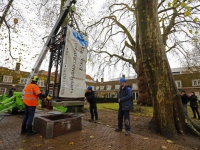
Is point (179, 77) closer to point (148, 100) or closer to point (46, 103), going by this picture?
point (148, 100)

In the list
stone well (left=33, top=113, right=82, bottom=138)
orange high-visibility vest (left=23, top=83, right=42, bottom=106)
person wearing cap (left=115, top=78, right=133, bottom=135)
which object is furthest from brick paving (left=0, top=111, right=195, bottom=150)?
orange high-visibility vest (left=23, top=83, right=42, bottom=106)

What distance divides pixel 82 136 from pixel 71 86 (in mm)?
1718

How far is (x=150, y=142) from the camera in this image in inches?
141

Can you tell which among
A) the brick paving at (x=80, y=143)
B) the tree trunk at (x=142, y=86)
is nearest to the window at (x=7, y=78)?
the tree trunk at (x=142, y=86)

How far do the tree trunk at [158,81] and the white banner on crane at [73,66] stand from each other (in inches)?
106

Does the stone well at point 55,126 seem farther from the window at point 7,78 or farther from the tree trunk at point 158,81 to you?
the window at point 7,78

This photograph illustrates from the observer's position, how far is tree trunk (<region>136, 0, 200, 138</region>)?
4770mm

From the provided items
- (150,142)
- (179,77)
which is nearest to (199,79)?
(179,77)

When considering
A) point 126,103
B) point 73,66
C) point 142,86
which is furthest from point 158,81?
point 142,86

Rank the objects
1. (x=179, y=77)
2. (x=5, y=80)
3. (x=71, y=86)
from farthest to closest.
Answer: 1. (x=179, y=77)
2. (x=5, y=80)
3. (x=71, y=86)

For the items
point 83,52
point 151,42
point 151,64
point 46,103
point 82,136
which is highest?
point 151,42

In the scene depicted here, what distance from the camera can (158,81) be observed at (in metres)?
4.90

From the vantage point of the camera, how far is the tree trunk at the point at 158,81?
4.77 metres

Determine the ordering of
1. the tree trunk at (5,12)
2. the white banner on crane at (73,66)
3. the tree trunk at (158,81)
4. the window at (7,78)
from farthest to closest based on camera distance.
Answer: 1. the window at (7,78)
2. the tree trunk at (5,12)
3. the tree trunk at (158,81)
4. the white banner on crane at (73,66)
